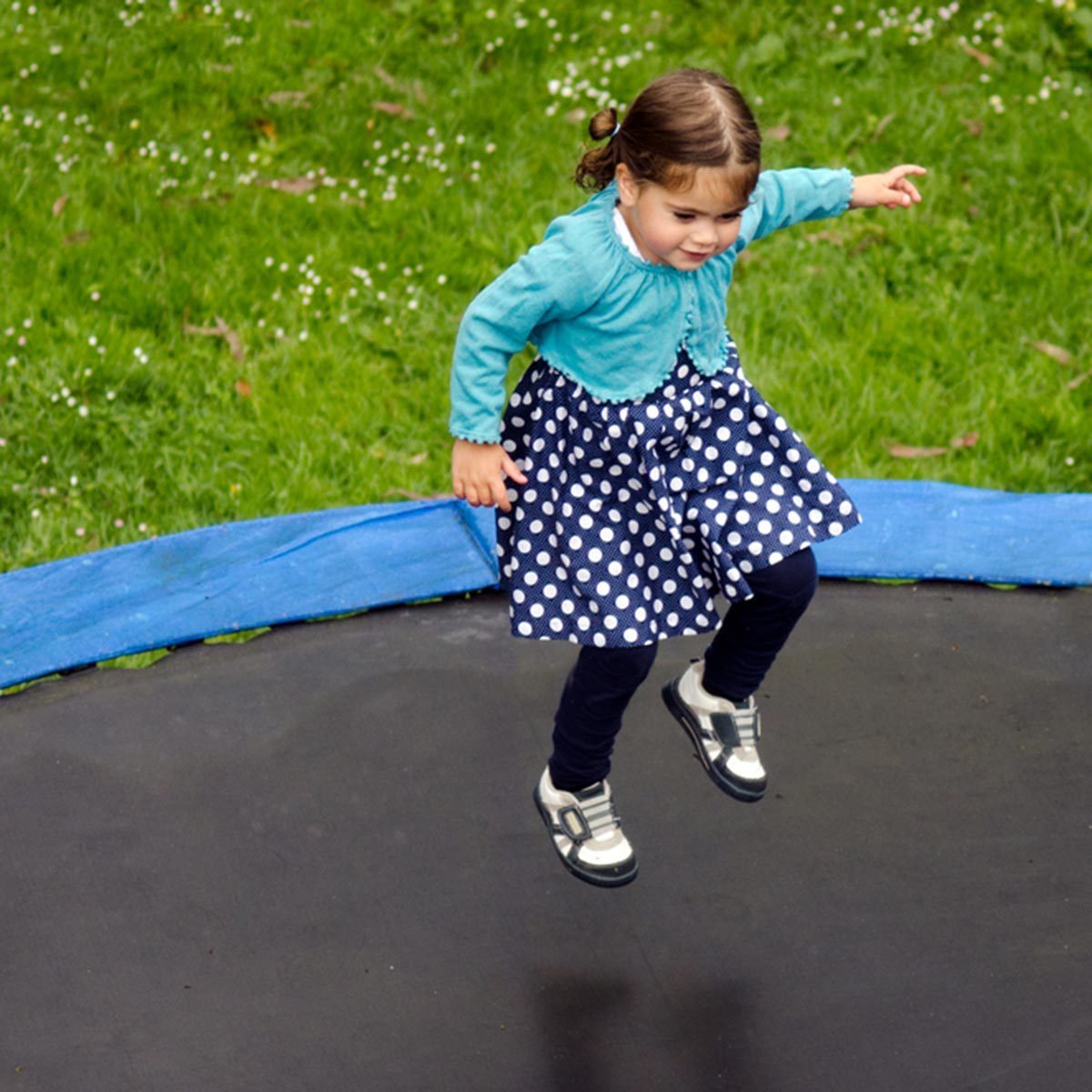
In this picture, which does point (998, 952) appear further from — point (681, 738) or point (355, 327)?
point (355, 327)

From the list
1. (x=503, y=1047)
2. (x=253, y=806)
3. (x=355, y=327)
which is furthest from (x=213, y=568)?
(x=503, y=1047)

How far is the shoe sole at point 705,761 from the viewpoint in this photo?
261 centimetres

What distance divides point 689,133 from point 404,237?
105 inches

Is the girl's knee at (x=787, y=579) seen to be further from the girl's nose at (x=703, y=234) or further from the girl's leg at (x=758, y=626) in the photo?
the girl's nose at (x=703, y=234)

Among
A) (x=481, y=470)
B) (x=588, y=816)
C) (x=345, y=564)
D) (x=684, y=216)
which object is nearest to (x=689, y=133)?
(x=684, y=216)

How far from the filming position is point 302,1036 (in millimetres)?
2400

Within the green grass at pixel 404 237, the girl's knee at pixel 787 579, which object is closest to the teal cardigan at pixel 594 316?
the girl's knee at pixel 787 579

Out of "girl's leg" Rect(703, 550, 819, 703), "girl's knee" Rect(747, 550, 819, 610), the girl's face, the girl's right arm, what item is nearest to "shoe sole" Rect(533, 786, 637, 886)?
"girl's leg" Rect(703, 550, 819, 703)

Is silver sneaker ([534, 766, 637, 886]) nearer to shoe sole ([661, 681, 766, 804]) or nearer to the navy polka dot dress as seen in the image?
shoe sole ([661, 681, 766, 804])

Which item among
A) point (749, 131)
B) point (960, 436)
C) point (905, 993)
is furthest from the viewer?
point (960, 436)

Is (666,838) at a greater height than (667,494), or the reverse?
(667,494)

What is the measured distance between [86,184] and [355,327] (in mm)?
1170

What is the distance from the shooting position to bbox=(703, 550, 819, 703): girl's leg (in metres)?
2.29

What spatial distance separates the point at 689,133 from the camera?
201 centimetres
